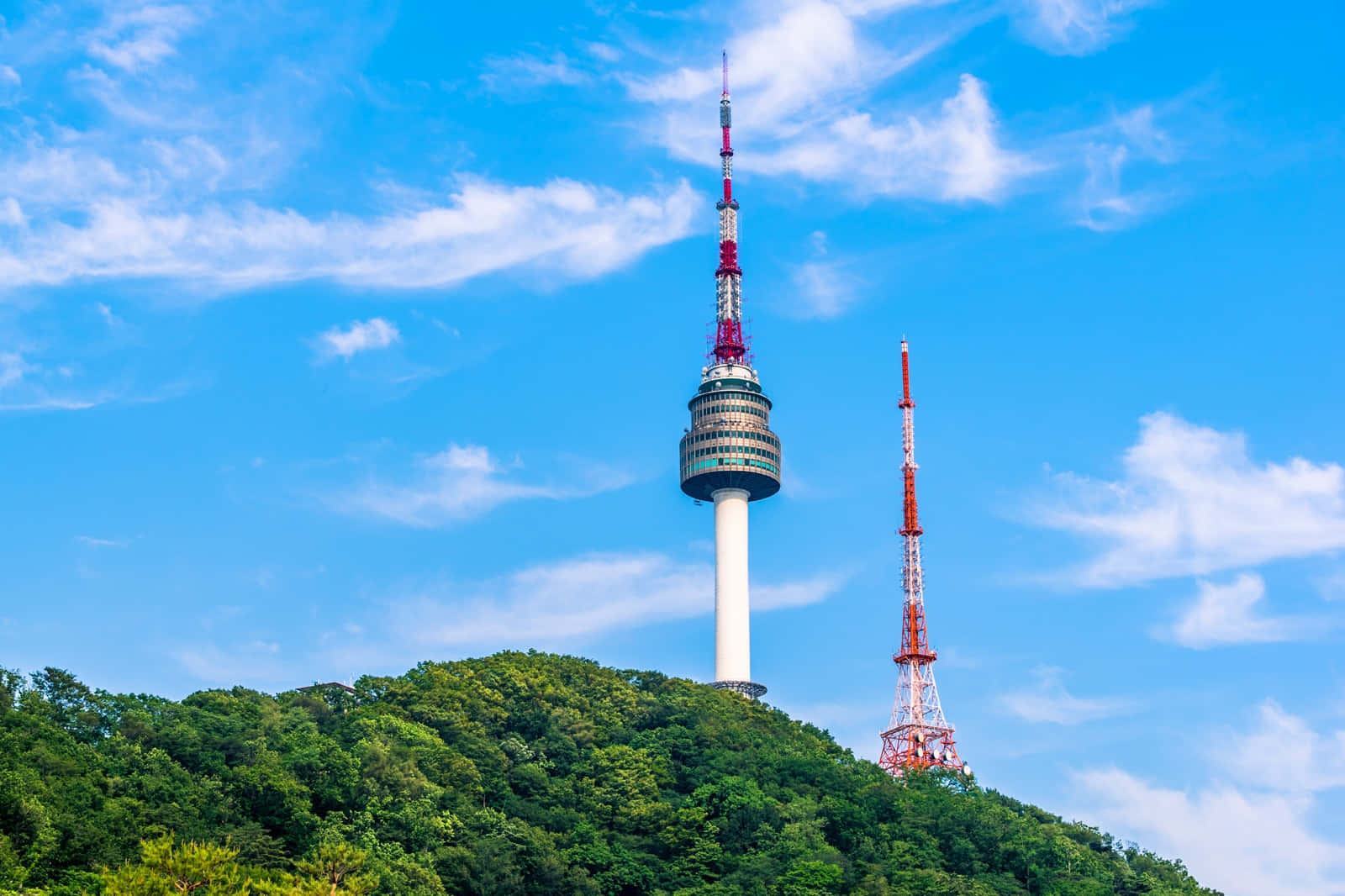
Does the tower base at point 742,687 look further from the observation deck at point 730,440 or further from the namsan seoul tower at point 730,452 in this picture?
the observation deck at point 730,440

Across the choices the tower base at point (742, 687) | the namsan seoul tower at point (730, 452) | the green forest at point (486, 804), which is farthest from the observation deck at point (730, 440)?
the green forest at point (486, 804)

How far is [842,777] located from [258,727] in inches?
1780

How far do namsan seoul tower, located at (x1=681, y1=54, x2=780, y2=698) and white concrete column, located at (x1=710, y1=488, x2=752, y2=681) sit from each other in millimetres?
90

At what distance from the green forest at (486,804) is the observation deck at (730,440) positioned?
136 ft

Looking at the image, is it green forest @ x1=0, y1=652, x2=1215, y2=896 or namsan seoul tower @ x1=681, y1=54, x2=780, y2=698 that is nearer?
green forest @ x1=0, y1=652, x2=1215, y2=896

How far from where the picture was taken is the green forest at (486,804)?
85.6 metres

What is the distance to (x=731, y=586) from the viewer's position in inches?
6929

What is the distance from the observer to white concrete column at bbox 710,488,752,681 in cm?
17338

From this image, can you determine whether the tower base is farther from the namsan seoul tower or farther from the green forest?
the green forest

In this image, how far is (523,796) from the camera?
11575cm

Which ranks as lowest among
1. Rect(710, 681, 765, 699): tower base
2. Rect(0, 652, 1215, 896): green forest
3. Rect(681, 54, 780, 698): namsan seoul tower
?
Rect(0, 652, 1215, 896): green forest

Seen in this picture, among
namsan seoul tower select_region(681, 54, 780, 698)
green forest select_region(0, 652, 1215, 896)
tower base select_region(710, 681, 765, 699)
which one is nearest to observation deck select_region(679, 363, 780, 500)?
namsan seoul tower select_region(681, 54, 780, 698)

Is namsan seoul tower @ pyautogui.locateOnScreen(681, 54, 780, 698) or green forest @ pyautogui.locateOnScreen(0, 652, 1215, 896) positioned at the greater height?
namsan seoul tower @ pyautogui.locateOnScreen(681, 54, 780, 698)

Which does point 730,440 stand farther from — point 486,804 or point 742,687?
point 486,804
